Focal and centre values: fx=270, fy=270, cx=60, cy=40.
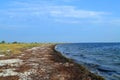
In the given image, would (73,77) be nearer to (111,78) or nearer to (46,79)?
(46,79)

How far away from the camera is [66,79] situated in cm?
2903

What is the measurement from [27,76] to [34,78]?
1.52m

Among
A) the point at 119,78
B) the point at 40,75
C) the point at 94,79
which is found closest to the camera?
the point at 94,79

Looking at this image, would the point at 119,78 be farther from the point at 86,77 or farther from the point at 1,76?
the point at 1,76

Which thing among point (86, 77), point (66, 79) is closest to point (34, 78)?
point (66, 79)

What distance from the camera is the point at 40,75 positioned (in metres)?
31.2

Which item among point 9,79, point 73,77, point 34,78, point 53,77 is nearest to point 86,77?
point 73,77

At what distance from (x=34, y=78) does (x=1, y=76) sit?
4.55 metres

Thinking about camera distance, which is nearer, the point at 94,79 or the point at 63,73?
the point at 94,79

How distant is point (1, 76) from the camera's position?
31422 millimetres

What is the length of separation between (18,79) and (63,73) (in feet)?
21.1

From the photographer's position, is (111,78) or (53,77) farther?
(111,78)

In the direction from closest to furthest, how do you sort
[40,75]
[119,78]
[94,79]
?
[94,79] → [40,75] → [119,78]

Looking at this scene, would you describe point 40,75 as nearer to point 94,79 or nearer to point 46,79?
point 46,79
